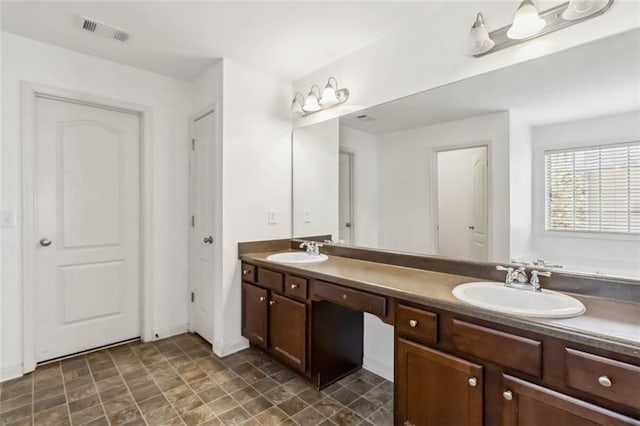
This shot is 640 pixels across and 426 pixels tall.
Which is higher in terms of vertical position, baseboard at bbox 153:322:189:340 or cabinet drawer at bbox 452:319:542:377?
cabinet drawer at bbox 452:319:542:377

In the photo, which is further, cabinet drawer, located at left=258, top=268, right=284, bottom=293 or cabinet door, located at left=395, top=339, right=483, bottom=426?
cabinet drawer, located at left=258, top=268, right=284, bottom=293

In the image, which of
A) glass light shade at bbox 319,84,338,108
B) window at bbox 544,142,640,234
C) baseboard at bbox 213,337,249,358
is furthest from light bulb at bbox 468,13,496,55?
baseboard at bbox 213,337,249,358

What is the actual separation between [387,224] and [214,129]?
1.64 metres

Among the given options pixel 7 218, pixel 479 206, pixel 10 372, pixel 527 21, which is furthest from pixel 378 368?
pixel 7 218

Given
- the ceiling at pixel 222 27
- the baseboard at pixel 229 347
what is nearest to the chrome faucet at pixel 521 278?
the ceiling at pixel 222 27

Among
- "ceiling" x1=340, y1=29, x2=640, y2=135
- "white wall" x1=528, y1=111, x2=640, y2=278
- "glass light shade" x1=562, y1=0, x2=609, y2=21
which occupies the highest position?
"glass light shade" x1=562, y1=0, x2=609, y2=21

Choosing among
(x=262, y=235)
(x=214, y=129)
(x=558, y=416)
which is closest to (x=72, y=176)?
(x=214, y=129)

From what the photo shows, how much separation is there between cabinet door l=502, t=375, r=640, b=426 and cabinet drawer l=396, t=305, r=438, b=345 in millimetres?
305

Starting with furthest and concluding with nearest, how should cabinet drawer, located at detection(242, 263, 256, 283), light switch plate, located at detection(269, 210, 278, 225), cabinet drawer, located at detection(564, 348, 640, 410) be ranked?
1. light switch plate, located at detection(269, 210, 278, 225)
2. cabinet drawer, located at detection(242, 263, 256, 283)
3. cabinet drawer, located at detection(564, 348, 640, 410)

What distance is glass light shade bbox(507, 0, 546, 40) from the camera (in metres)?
1.43

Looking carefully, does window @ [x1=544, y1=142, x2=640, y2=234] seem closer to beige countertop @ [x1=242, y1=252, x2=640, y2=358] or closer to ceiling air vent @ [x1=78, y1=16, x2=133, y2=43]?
beige countertop @ [x1=242, y1=252, x2=640, y2=358]

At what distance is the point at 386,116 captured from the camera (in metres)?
2.25

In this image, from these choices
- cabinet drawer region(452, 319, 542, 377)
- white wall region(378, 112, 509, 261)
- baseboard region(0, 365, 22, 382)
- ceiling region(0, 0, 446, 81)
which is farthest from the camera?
baseboard region(0, 365, 22, 382)

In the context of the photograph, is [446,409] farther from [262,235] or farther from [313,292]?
[262,235]
